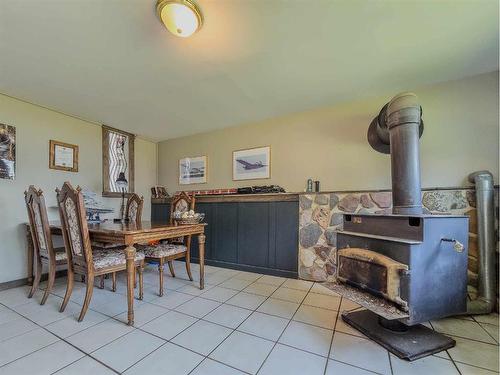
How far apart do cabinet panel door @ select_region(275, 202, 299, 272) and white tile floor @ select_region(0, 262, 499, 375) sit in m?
0.63

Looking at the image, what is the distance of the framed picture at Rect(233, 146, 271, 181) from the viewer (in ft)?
11.5

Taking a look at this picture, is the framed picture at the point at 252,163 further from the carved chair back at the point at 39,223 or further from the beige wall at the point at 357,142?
the carved chair back at the point at 39,223

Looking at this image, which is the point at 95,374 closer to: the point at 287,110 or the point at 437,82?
the point at 287,110

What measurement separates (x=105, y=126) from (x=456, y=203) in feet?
15.4

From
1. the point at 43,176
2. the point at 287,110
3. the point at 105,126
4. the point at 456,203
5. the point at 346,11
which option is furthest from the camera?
the point at 105,126

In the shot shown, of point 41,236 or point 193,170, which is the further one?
point 193,170

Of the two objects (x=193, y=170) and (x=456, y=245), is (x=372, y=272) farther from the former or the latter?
(x=193, y=170)

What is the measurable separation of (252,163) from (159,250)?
1.84 m

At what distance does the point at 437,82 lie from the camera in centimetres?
250

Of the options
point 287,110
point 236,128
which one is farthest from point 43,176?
point 287,110

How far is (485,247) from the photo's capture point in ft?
6.76

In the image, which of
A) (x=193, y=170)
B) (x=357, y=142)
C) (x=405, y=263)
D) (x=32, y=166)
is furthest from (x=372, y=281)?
(x=32, y=166)

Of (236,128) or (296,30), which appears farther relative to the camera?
(236,128)

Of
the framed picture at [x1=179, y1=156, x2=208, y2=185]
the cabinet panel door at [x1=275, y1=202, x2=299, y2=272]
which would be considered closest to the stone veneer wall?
the cabinet panel door at [x1=275, y1=202, x2=299, y2=272]
